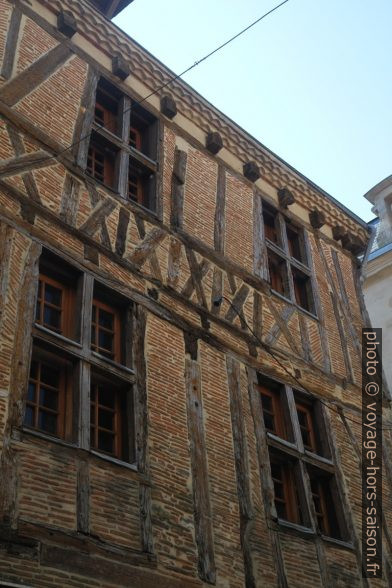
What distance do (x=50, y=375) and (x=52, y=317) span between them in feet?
1.95

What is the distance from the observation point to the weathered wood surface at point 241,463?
6.93 meters

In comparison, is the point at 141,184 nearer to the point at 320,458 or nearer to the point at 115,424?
the point at 115,424

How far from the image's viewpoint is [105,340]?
293 inches

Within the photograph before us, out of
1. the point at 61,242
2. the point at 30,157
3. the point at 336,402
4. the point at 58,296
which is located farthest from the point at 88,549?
the point at 336,402

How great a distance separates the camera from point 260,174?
434 inches

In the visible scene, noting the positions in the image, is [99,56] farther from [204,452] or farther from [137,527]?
[137,527]

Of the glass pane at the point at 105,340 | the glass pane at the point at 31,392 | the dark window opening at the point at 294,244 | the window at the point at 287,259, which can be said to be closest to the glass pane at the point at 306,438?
the window at the point at 287,259

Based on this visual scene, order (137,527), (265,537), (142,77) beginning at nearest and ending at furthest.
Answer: (137,527) < (265,537) < (142,77)

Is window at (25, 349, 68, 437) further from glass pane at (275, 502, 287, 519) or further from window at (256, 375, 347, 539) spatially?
glass pane at (275, 502, 287, 519)

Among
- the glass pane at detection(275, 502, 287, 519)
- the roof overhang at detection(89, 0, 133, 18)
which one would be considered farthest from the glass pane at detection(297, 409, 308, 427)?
the roof overhang at detection(89, 0, 133, 18)

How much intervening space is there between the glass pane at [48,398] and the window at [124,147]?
9.09 feet

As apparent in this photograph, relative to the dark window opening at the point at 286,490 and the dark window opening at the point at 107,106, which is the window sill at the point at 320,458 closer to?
the dark window opening at the point at 286,490

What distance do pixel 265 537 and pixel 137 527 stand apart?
1544mm

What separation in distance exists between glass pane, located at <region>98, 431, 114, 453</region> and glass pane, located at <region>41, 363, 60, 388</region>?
1.86 feet
